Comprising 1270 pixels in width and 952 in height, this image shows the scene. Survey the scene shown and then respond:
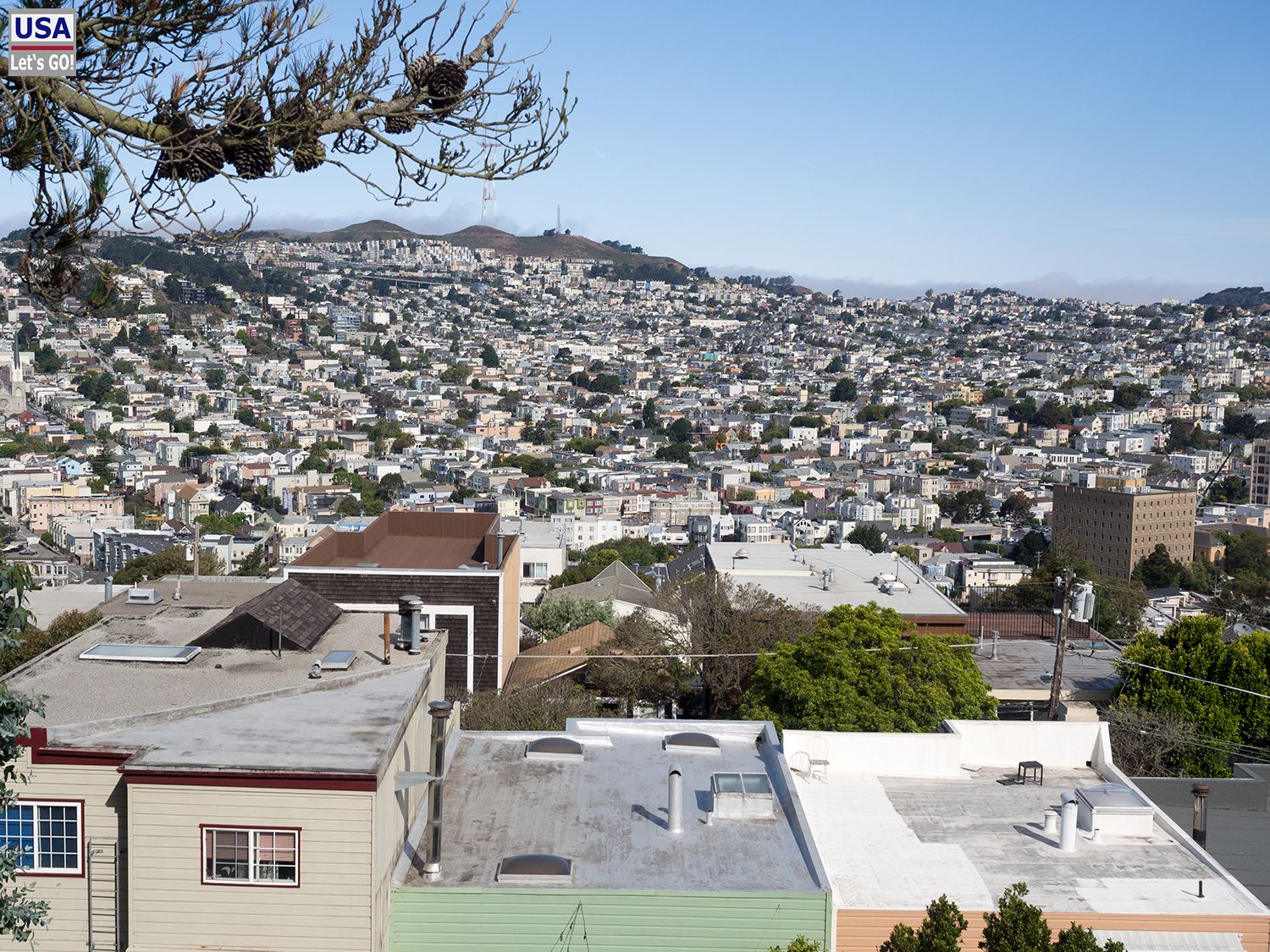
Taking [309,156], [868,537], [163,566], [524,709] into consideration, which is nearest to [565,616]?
[524,709]

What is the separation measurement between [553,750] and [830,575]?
15.1m

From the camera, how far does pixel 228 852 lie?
6.01m

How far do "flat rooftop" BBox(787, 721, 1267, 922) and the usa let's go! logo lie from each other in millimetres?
5587

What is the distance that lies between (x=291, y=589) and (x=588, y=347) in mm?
180305

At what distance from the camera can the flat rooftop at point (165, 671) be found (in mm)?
6934

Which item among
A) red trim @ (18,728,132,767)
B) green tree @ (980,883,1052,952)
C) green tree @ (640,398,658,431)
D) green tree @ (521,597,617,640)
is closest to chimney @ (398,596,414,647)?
red trim @ (18,728,132,767)

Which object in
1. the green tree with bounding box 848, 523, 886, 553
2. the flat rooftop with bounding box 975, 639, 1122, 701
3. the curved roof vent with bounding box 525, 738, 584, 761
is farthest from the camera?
the green tree with bounding box 848, 523, 886, 553

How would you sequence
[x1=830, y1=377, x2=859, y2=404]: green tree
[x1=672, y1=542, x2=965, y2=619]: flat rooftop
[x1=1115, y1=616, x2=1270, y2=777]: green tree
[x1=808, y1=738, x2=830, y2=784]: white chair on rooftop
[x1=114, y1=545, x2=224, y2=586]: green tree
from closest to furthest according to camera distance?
[x1=808, y1=738, x2=830, y2=784]: white chair on rooftop, [x1=1115, y1=616, x2=1270, y2=777]: green tree, [x1=672, y1=542, x2=965, y2=619]: flat rooftop, [x1=114, y1=545, x2=224, y2=586]: green tree, [x1=830, y1=377, x2=859, y2=404]: green tree

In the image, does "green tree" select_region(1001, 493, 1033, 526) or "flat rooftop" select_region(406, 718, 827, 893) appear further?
"green tree" select_region(1001, 493, 1033, 526)

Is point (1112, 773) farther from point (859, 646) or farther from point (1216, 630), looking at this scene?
point (1216, 630)

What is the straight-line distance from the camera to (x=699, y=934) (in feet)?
21.3

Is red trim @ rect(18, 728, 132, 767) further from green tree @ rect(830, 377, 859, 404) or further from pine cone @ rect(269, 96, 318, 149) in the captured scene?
green tree @ rect(830, 377, 859, 404)

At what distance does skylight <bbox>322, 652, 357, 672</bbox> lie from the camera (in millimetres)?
7957

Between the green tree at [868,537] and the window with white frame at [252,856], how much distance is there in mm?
70188
